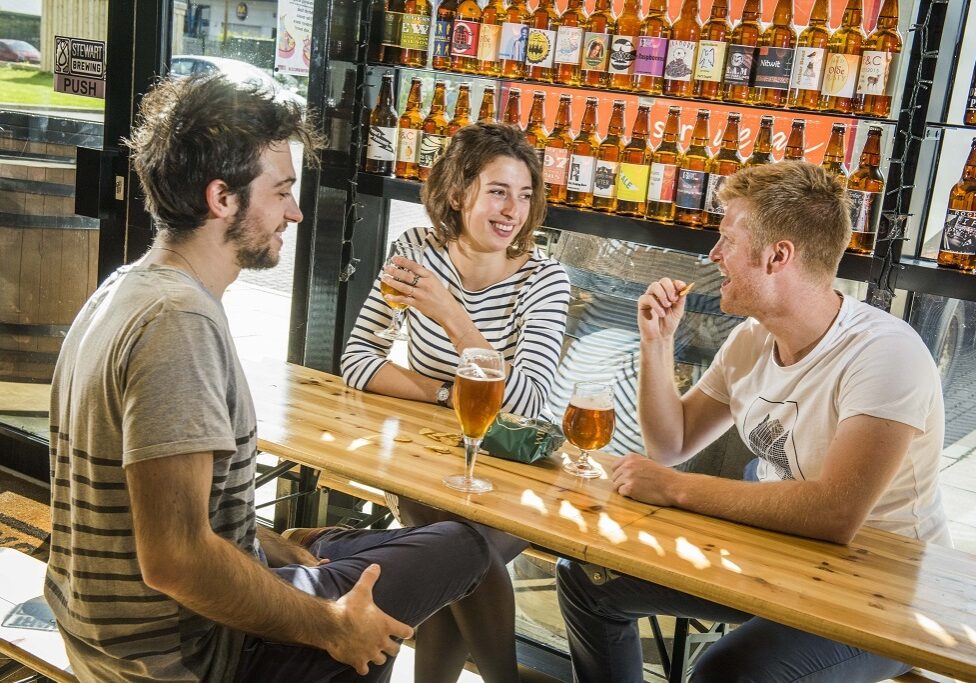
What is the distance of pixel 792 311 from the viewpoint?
1.95m

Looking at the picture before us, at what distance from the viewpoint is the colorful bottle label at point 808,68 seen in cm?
253

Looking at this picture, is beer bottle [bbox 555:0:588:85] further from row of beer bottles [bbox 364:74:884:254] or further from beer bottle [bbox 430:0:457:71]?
beer bottle [bbox 430:0:457:71]

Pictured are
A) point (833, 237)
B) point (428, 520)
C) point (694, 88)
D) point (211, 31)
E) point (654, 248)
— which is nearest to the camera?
point (833, 237)

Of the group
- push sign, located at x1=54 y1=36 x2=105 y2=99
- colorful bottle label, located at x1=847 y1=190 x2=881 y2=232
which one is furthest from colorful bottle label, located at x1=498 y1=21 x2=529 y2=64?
push sign, located at x1=54 y1=36 x2=105 y2=99

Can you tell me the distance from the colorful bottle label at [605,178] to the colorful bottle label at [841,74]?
0.61m

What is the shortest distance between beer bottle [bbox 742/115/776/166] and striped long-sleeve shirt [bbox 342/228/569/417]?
66cm

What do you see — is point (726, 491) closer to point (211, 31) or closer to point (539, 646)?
point (539, 646)

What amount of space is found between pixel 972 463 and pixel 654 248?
108 centimetres

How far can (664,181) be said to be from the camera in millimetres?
2736

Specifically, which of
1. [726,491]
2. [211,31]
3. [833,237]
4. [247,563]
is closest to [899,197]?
[833,237]

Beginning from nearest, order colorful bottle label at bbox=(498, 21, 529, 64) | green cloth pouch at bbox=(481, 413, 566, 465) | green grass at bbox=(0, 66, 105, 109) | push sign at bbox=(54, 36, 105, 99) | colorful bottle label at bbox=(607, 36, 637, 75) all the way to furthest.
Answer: green cloth pouch at bbox=(481, 413, 566, 465), colorful bottle label at bbox=(607, 36, 637, 75), colorful bottle label at bbox=(498, 21, 529, 64), push sign at bbox=(54, 36, 105, 99), green grass at bbox=(0, 66, 105, 109)

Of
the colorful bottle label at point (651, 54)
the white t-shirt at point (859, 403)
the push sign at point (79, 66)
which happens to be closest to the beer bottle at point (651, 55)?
the colorful bottle label at point (651, 54)

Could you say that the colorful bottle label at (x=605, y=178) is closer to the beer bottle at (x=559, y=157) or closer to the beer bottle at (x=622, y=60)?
the beer bottle at (x=559, y=157)

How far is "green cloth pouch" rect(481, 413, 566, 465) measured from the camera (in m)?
1.91
